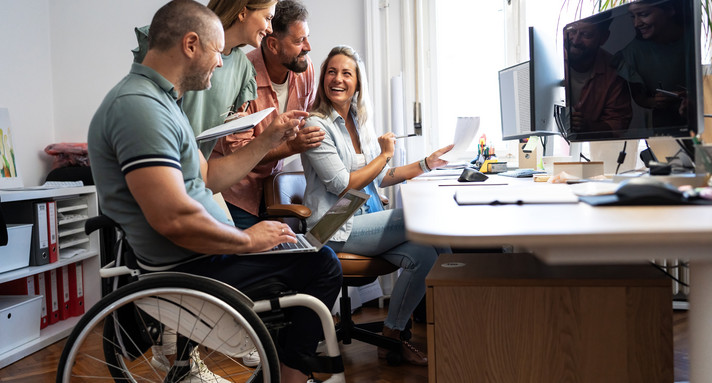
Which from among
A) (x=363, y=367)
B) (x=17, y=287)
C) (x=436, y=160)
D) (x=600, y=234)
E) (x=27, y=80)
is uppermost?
(x=27, y=80)

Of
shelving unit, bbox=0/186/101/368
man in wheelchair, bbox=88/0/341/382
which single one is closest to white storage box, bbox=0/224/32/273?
shelving unit, bbox=0/186/101/368

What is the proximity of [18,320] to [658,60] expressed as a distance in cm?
262

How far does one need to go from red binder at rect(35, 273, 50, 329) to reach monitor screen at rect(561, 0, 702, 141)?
2485 mm

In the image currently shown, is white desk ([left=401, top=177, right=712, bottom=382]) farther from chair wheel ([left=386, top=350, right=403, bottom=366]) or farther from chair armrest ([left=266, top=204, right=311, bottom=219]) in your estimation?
chair wheel ([left=386, top=350, right=403, bottom=366])

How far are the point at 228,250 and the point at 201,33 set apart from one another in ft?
1.74

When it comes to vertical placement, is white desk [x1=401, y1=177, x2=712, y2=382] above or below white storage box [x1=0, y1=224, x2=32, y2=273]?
above

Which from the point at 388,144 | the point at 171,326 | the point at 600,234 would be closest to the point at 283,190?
the point at 388,144

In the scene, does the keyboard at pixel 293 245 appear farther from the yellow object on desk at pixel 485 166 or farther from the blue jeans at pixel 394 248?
the yellow object on desk at pixel 485 166

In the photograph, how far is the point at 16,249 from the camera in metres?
2.73

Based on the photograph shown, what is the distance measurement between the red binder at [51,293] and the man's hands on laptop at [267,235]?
1.99 metres

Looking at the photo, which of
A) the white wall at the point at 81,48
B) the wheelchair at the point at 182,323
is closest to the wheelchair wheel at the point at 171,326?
the wheelchair at the point at 182,323

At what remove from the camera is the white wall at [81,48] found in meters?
3.57

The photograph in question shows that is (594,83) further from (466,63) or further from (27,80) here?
(27,80)

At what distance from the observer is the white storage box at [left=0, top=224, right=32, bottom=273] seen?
266 cm
